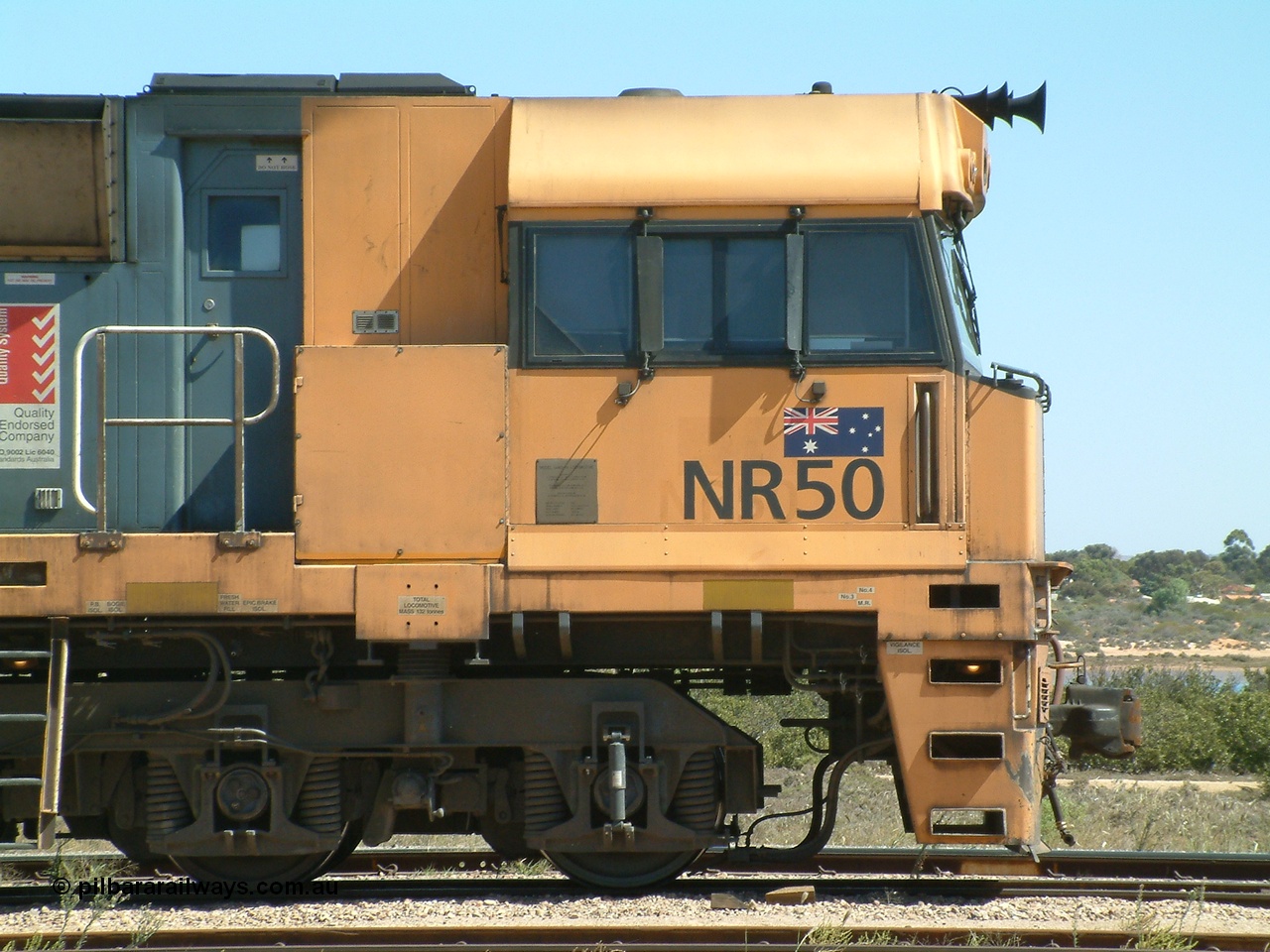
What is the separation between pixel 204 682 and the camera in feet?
23.5

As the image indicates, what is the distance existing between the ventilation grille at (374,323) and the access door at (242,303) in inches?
17.3

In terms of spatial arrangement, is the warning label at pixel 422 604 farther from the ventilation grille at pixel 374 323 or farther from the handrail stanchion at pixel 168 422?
the ventilation grille at pixel 374 323

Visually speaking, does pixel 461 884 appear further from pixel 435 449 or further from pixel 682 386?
pixel 682 386

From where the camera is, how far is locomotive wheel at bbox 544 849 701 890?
7.39 meters

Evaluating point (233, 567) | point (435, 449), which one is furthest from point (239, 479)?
point (435, 449)

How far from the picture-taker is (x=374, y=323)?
7.23 m

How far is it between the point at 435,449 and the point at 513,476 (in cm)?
44

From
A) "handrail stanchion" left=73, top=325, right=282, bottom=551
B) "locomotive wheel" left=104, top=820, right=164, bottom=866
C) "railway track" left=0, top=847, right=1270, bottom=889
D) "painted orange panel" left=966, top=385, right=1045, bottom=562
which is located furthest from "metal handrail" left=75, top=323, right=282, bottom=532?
"painted orange panel" left=966, top=385, right=1045, bottom=562

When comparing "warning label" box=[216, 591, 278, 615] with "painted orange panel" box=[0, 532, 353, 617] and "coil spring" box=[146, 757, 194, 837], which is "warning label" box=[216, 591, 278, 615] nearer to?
"painted orange panel" box=[0, 532, 353, 617]

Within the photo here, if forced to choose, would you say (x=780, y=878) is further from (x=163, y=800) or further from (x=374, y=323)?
(x=374, y=323)

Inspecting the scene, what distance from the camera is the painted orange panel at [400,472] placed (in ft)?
22.4

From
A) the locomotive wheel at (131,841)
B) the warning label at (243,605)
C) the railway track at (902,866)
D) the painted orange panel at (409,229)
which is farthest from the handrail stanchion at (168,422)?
the railway track at (902,866)

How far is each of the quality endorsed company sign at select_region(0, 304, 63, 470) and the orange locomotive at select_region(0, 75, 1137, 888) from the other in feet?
0.07

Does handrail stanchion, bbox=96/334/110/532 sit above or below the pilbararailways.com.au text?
above
